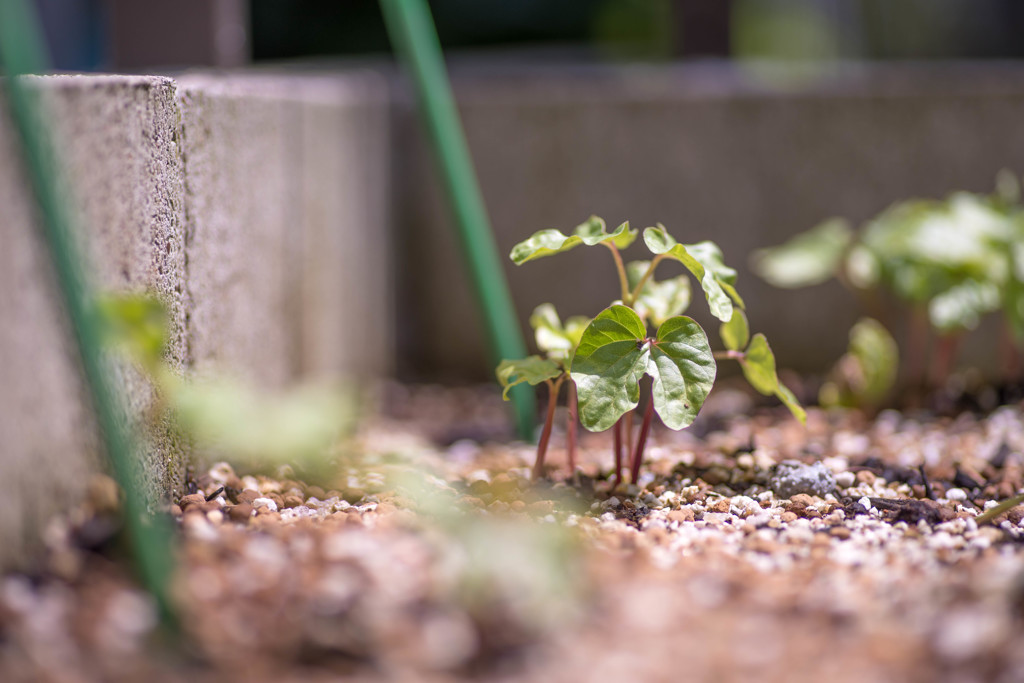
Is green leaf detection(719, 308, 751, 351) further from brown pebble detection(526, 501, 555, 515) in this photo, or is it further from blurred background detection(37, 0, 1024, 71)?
blurred background detection(37, 0, 1024, 71)

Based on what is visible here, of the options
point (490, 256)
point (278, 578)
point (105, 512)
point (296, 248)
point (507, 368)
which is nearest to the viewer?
point (278, 578)

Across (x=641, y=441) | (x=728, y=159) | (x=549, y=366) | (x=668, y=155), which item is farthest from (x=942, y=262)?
(x=549, y=366)

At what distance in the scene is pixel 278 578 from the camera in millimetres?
1004

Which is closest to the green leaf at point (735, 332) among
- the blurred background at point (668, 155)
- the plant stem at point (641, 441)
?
the plant stem at point (641, 441)

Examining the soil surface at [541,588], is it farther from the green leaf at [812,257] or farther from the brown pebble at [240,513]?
the green leaf at [812,257]

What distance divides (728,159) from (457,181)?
1125 mm

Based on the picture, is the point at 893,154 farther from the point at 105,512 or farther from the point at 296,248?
the point at 105,512

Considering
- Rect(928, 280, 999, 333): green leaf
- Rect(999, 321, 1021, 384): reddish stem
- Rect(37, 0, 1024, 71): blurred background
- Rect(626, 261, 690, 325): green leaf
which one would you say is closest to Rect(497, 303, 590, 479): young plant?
Rect(626, 261, 690, 325): green leaf

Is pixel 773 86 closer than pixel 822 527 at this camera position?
No

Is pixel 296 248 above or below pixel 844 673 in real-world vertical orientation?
above

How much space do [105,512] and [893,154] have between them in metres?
2.43

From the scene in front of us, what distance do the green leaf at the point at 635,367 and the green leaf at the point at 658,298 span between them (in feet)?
0.49

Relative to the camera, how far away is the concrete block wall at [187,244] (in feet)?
3.40

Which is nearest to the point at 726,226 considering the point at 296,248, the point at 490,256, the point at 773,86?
the point at 773,86
